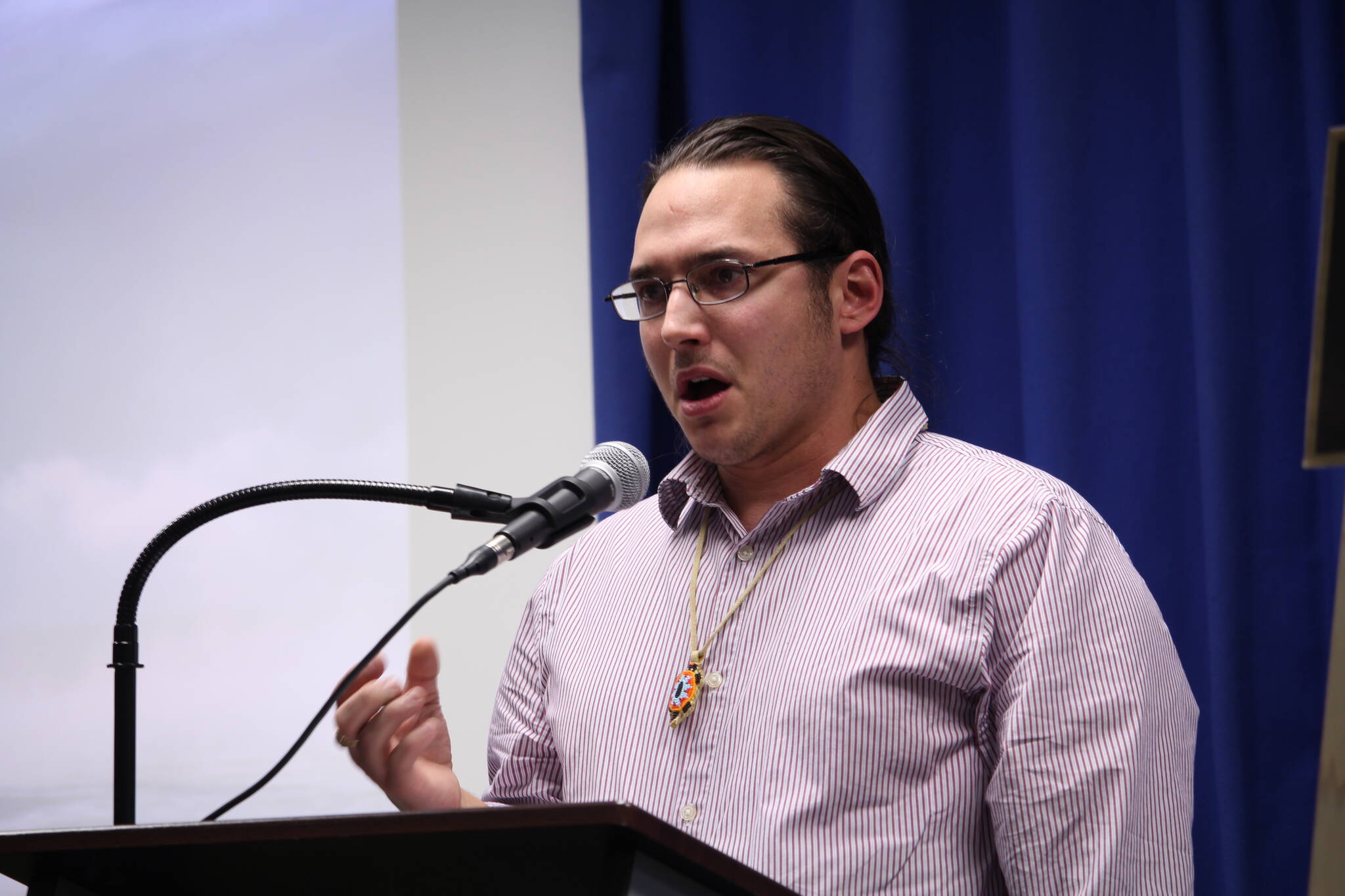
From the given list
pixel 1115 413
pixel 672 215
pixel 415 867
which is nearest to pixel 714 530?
pixel 672 215

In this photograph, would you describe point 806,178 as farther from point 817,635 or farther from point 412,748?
point 412,748

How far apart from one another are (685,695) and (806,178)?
70cm

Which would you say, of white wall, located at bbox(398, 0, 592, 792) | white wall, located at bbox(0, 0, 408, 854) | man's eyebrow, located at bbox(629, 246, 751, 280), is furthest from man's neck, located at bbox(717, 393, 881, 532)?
white wall, located at bbox(0, 0, 408, 854)

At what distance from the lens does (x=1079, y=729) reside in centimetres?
127

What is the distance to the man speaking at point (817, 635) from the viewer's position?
50.3 inches

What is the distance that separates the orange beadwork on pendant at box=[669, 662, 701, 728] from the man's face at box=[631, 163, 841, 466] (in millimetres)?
276

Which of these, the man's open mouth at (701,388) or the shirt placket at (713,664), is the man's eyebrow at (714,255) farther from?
the shirt placket at (713,664)

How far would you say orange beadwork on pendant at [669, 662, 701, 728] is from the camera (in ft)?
4.78

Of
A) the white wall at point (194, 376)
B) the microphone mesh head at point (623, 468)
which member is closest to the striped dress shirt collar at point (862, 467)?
the microphone mesh head at point (623, 468)

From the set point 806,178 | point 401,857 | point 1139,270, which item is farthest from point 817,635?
point 1139,270

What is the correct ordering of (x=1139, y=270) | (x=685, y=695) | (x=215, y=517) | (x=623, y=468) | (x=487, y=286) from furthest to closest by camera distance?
(x=487, y=286) < (x=1139, y=270) < (x=685, y=695) < (x=623, y=468) < (x=215, y=517)

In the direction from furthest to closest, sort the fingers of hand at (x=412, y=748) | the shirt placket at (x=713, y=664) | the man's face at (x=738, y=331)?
the man's face at (x=738, y=331) < the shirt placket at (x=713, y=664) < the fingers of hand at (x=412, y=748)

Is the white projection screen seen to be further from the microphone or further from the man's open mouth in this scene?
the microphone

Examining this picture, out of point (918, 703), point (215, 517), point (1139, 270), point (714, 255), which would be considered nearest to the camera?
point (215, 517)
